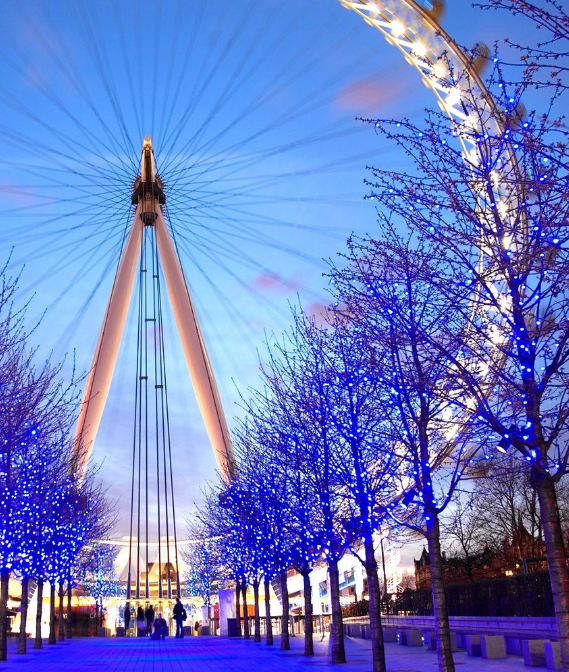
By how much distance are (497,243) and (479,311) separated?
77.3 inches

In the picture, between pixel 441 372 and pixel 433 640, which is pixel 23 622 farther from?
pixel 441 372

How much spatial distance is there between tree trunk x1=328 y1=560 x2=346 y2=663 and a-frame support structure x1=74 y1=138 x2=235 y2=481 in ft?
54.8

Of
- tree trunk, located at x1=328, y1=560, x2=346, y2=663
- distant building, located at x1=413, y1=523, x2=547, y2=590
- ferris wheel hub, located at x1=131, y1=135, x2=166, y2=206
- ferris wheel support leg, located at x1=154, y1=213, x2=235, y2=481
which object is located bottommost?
tree trunk, located at x1=328, y1=560, x2=346, y2=663

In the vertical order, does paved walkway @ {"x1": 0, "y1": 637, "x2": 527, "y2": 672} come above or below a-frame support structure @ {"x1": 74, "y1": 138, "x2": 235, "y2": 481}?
below

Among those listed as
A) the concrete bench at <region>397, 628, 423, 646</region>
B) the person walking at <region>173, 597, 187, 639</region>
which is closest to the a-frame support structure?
the person walking at <region>173, 597, 187, 639</region>

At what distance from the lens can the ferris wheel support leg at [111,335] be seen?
37156 mm

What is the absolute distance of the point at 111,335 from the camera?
37344 millimetres

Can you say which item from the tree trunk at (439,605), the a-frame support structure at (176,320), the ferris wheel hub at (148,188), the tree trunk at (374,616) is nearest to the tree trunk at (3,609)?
the tree trunk at (374,616)

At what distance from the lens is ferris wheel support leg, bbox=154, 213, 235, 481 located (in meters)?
37.4

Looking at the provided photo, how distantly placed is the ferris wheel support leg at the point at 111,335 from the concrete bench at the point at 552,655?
25.4 m

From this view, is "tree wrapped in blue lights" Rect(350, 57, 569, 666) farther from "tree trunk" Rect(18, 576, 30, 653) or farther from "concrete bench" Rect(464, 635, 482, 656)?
"tree trunk" Rect(18, 576, 30, 653)

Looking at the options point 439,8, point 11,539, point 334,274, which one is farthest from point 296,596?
point 334,274

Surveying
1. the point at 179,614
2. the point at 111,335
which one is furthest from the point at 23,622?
the point at 111,335

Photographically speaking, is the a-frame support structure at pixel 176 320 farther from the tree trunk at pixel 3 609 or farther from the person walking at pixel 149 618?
the tree trunk at pixel 3 609
